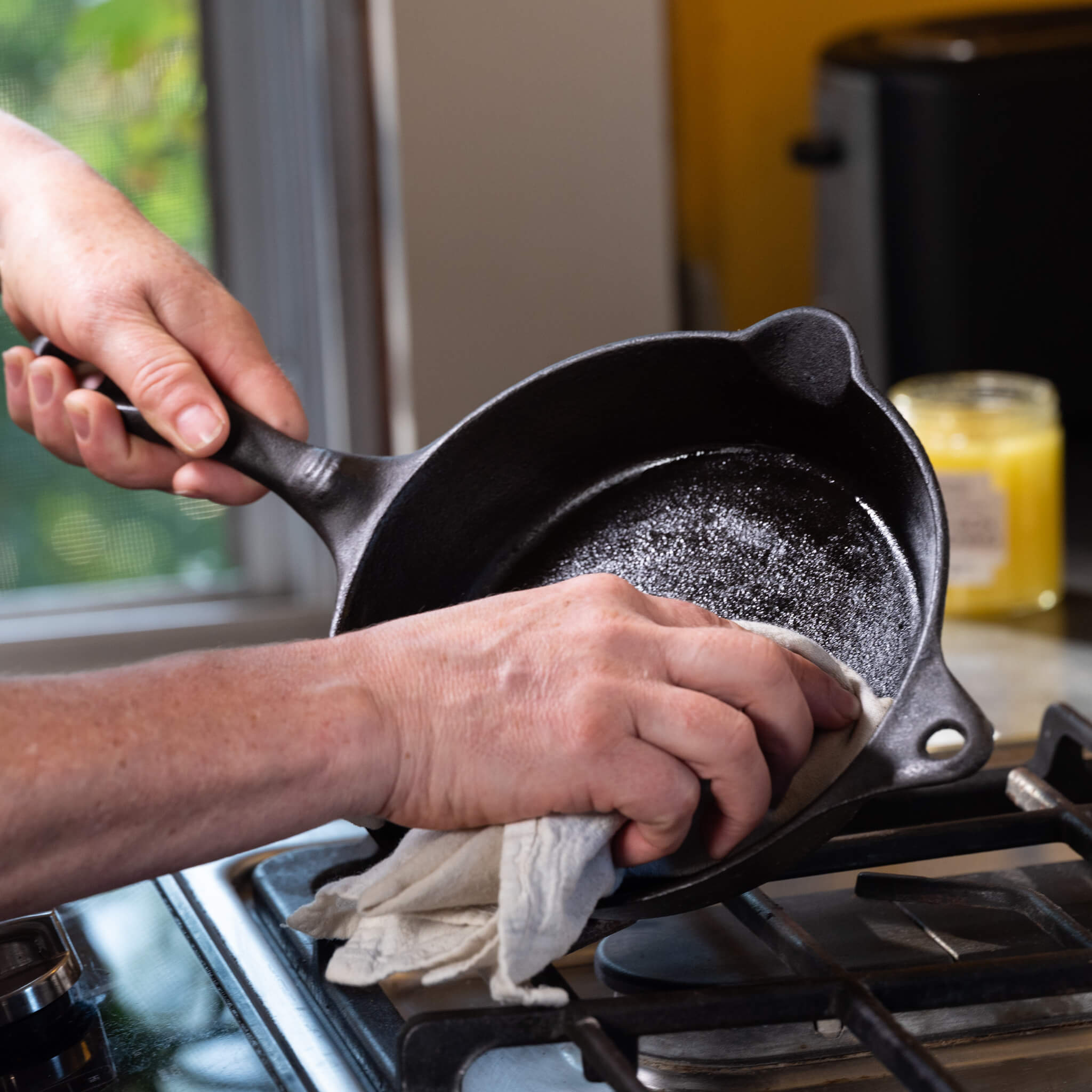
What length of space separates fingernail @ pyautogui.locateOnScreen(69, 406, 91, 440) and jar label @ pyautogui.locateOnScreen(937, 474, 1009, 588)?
0.52 metres

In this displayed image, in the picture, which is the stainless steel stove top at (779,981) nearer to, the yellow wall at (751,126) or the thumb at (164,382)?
the thumb at (164,382)

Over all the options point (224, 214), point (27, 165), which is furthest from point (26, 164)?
point (224, 214)

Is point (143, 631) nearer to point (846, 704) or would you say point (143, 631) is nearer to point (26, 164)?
point (26, 164)

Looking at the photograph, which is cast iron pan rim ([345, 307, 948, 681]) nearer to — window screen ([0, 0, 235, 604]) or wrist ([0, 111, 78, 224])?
wrist ([0, 111, 78, 224])

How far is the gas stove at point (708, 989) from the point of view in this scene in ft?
1.30

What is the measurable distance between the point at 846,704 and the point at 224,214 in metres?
0.94

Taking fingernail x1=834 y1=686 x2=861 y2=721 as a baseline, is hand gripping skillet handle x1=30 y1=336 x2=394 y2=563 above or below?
above

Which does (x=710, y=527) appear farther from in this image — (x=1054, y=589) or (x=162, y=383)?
(x=1054, y=589)

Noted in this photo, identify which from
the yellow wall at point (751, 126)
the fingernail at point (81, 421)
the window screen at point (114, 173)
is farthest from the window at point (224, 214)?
the fingernail at point (81, 421)

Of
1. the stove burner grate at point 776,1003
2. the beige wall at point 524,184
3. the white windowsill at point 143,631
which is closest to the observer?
the stove burner grate at point 776,1003

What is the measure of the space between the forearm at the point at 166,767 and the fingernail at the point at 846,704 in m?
0.16

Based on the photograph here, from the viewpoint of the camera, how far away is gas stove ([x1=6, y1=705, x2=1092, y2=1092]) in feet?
1.30

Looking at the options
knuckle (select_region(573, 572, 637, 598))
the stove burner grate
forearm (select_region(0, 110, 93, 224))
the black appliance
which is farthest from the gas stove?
the black appliance

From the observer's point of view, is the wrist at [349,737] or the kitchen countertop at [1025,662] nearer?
the wrist at [349,737]
